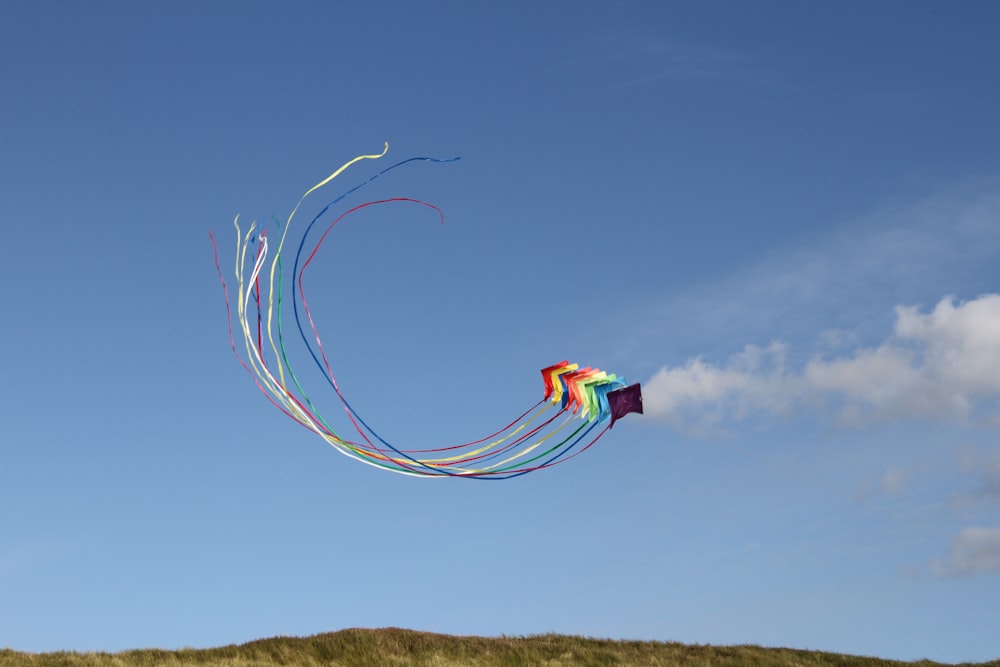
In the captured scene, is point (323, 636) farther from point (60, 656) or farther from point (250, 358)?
point (250, 358)

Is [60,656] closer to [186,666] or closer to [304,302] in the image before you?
[186,666]

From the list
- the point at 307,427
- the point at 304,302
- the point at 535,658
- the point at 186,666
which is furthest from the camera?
the point at 535,658

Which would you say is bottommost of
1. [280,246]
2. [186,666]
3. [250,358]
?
[186,666]

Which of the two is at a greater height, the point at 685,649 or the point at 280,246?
the point at 280,246

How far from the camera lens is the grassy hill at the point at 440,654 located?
30.6m

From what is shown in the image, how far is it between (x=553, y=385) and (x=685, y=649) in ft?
54.0

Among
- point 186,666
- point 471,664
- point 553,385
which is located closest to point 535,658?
point 471,664

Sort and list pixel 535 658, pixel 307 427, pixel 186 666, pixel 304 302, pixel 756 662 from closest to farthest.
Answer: pixel 307 427, pixel 304 302, pixel 186 666, pixel 535 658, pixel 756 662

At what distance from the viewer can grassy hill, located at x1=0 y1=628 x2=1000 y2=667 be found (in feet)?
101

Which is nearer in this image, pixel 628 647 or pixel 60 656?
pixel 60 656

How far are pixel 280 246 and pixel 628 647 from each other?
1888cm

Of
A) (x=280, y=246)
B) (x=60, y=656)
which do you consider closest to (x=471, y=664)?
(x=60, y=656)

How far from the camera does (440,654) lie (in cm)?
3194

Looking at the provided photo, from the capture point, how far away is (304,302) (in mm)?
22891
